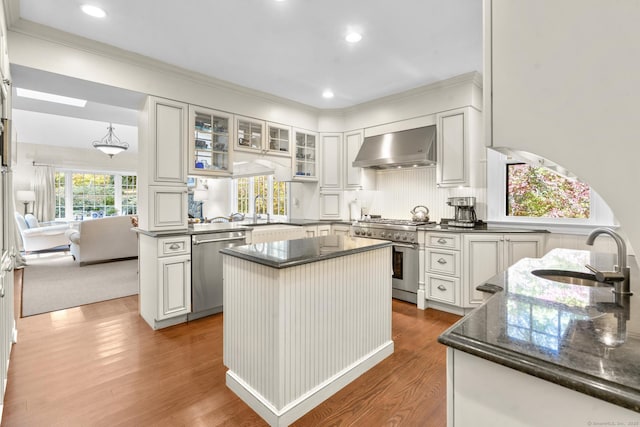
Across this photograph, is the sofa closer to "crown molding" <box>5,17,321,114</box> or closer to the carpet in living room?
the carpet in living room

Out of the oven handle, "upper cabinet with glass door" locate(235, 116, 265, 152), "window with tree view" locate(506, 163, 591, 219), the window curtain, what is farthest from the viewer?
the window curtain

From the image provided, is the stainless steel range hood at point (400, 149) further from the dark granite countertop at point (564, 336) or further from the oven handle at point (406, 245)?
the dark granite countertop at point (564, 336)

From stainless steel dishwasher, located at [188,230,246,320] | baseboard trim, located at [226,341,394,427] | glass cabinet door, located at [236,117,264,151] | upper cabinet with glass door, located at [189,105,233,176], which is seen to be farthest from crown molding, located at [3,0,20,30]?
baseboard trim, located at [226,341,394,427]

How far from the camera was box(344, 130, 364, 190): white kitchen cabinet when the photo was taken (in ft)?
15.1

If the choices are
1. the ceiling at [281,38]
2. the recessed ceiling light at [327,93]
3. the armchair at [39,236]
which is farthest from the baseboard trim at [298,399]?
the armchair at [39,236]

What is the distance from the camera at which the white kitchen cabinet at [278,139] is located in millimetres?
4234

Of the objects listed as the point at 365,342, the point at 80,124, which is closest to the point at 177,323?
the point at 365,342

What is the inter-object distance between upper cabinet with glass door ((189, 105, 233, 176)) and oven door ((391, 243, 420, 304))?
231 cm

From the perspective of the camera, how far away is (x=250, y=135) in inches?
158

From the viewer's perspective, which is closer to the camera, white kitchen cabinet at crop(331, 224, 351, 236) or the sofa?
white kitchen cabinet at crop(331, 224, 351, 236)

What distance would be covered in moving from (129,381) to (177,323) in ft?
3.49

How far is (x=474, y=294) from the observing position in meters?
3.29

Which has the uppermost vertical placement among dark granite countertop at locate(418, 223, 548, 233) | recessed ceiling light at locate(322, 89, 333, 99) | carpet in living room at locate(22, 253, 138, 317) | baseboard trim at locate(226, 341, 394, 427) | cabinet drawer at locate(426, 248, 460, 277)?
recessed ceiling light at locate(322, 89, 333, 99)

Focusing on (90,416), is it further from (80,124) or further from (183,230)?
(80,124)
